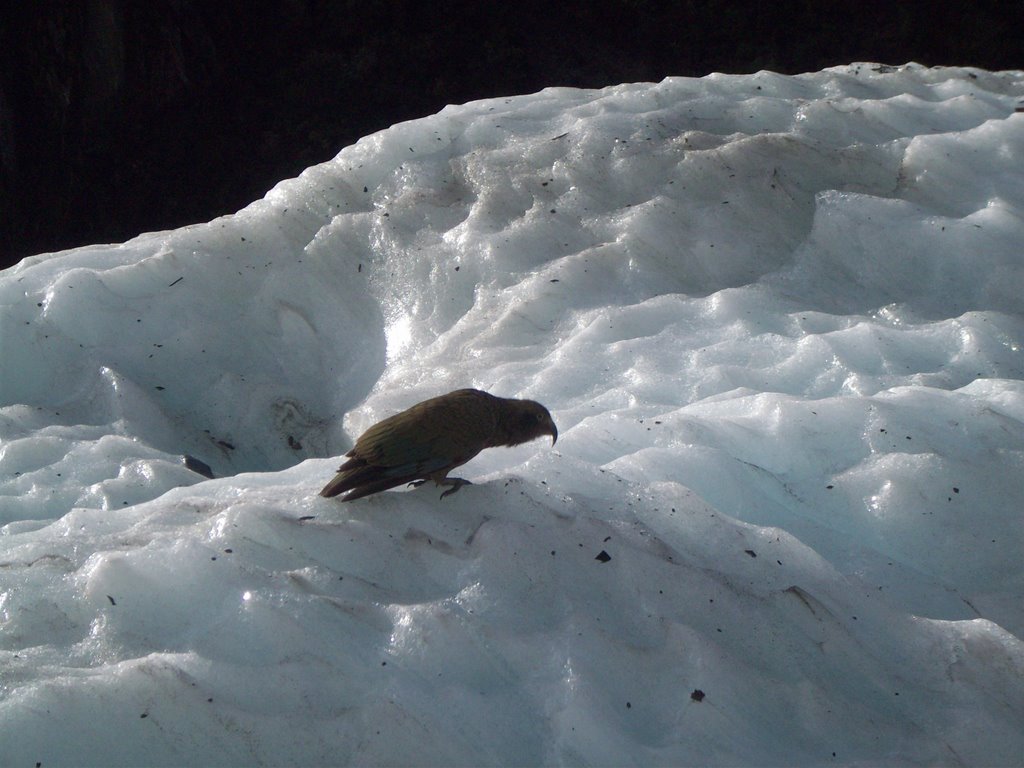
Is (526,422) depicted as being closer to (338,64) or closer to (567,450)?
(567,450)

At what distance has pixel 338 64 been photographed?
10.9m

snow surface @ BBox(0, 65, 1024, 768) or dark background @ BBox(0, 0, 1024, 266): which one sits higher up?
snow surface @ BBox(0, 65, 1024, 768)

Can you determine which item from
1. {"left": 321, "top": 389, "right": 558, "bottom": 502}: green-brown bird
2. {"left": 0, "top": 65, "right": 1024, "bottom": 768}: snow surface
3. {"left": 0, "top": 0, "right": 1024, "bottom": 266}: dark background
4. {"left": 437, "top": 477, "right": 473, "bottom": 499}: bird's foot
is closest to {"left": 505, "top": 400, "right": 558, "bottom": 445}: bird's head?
{"left": 321, "top": 389, "right": 558, "bottom": 502}: green-brown bird

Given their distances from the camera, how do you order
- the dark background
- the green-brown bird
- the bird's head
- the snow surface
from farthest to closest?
the dark background < the bird's head < the green-brown bird < the snow surface

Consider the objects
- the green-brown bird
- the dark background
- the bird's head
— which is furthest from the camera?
the dark background

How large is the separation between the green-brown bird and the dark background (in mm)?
7846

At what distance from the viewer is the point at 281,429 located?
4.52 m

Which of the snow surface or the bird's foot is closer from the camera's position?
the snow surface

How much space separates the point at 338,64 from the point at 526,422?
853 centimetres

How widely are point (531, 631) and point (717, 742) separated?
56 centimetres

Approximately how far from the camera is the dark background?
33.3ft

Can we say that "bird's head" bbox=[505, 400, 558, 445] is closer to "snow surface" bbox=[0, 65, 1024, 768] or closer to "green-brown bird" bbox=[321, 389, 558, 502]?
"green-brown bird" bbox=[321, 389, 558, 502]

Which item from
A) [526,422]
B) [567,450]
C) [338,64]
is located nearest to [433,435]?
[526,422]

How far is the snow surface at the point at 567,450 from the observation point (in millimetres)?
2549
